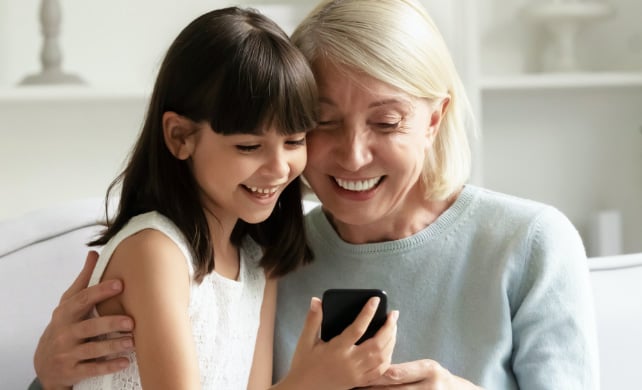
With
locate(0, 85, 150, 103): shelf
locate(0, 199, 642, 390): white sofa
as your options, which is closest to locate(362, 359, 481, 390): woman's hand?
locate(0, 199, 642, 390): white sofa

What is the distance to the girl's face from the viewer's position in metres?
1.30

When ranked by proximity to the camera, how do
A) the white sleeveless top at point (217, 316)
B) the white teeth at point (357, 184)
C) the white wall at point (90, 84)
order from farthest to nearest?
1. the white wall at point (90, 84)
2. the white teeth at point (357, 184)
3. the white sleeveless top at point (217, 316)

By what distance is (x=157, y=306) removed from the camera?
4.08ft

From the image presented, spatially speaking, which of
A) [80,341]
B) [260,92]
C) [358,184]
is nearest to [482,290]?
[358,184]

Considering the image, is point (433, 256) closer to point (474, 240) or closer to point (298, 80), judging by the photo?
point (474, 240)

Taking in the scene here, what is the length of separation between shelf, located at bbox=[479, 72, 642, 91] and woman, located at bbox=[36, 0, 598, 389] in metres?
1.35

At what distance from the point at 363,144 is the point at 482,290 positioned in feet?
0.92

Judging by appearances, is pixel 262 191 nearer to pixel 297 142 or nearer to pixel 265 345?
pixel 297 142

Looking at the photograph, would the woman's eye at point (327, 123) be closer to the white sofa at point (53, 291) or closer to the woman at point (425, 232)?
the woman at point (425, 232)

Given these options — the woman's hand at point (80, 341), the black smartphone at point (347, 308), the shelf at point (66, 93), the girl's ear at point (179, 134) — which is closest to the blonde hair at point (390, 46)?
the girl's ear at point (179, 134)

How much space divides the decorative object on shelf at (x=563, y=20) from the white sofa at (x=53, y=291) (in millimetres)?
1389

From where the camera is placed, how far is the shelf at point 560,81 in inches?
114

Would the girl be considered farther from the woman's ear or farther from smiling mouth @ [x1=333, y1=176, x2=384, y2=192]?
the woman's ear

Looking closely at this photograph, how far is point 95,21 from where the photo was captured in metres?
2.86
